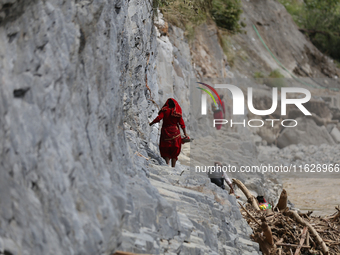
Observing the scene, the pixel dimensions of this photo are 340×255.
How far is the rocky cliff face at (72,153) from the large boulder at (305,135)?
555 inches

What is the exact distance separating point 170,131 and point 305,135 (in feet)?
43.7

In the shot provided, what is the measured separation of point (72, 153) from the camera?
2807 millimetres

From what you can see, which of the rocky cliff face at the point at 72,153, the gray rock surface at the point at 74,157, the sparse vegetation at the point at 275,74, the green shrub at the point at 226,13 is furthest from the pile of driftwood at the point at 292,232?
the sparse vegetation at the point at 275,74

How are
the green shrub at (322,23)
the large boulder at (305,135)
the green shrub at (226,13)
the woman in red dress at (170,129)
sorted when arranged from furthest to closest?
the green shrub at (322,23) < the large boulder at (305,135) < the green shrub at (226,13) < the woman in red dress at (170,129)

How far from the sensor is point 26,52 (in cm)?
262

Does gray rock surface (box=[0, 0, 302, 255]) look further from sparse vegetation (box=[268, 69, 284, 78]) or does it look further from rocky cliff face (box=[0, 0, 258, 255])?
sparse vegetation (box=[268, 69, 284, 78])

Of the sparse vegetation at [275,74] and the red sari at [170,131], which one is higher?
the sparse vegetation at [275,74]

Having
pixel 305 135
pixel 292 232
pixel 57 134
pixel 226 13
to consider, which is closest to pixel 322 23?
pixel 305 135

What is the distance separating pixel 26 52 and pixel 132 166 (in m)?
1.69

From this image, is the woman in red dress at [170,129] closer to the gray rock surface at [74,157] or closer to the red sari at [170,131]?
→ the red sari at [170,131]

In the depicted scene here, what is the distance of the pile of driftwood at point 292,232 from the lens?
5.41 m

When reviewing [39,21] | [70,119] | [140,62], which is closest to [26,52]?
[39,21]

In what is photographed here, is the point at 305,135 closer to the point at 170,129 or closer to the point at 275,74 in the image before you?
the point at 275,74

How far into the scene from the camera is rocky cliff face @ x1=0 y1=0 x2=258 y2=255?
2.41m
